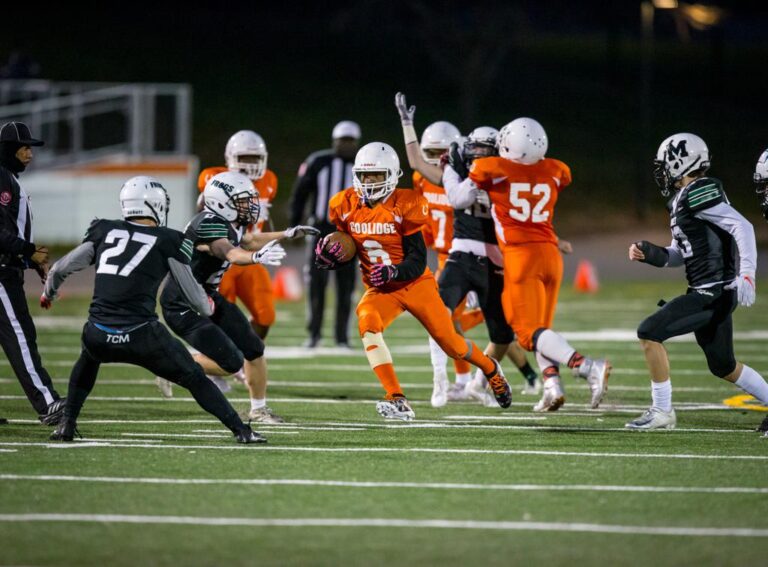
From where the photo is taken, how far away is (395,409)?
8594mm

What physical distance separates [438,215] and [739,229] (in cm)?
287

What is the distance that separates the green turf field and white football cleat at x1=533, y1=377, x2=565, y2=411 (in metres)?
0.15

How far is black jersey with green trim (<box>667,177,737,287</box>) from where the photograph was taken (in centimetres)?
816

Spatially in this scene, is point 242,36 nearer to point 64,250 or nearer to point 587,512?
point 64,250

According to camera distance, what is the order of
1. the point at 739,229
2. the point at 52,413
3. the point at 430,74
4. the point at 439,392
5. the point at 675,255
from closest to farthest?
the point at 739,229
the point at 675,255
the point at 52,413
the point at 439,392
the point at 430,74

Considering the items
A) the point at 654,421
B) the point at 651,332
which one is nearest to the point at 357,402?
the point at 654,421

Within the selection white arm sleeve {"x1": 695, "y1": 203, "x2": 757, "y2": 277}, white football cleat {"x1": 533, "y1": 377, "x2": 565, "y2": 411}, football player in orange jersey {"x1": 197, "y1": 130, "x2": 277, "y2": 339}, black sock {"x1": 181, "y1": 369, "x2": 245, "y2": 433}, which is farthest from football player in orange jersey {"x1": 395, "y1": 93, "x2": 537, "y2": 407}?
black sock {"x1": 181, "y1": 369, "x2": 245, "y2": 433}

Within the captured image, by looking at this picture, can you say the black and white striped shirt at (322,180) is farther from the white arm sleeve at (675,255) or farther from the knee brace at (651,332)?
the knee brace at (651,332)

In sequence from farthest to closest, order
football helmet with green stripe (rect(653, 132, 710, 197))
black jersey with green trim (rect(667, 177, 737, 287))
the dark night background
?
the dark night background → football helmet with green stripe (rect(653, 132, 710, 197)) → black jersey with green trim (rect(667, 177, 737, 287))

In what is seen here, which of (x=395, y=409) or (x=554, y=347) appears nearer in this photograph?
(x=395, y=409)

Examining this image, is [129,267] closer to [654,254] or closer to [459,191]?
[459,191]

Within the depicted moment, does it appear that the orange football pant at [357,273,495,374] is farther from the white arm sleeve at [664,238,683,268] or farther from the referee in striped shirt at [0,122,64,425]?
the referee in striped shirt at [0,122,64,425]

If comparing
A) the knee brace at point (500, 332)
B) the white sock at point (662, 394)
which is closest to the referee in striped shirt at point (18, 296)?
the knee brace at point (500, 332)

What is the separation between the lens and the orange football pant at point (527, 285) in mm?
9195
